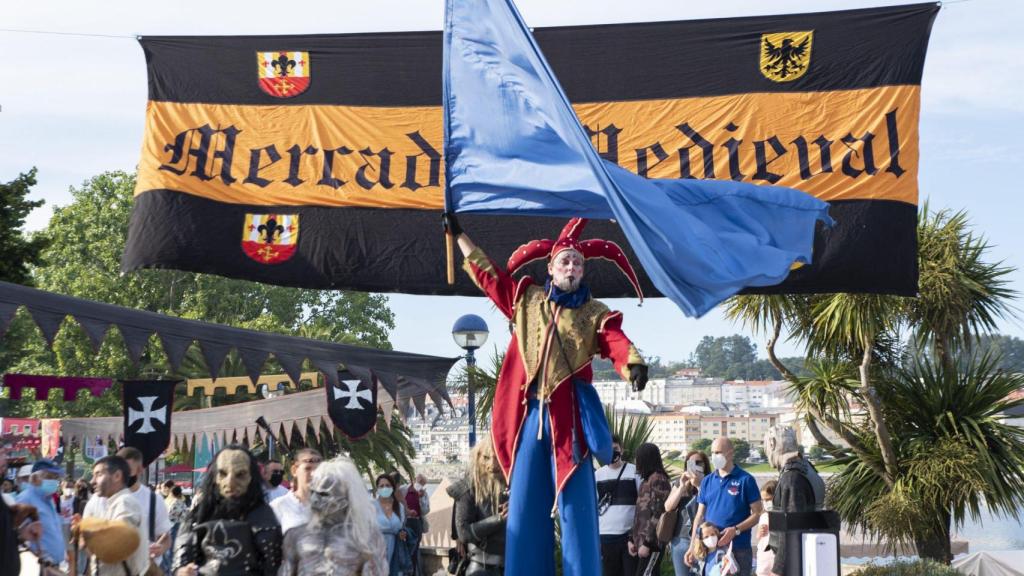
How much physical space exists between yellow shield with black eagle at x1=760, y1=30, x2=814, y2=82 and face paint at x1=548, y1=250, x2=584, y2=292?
171 inches

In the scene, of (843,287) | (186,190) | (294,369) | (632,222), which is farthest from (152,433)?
(632,222)

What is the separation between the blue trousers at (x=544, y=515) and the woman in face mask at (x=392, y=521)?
17.0 feet

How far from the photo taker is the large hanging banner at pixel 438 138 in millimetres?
9422

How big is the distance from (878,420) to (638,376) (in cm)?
833

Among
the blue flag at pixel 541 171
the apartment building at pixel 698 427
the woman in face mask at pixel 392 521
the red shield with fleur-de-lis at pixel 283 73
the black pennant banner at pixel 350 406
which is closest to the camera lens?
the blue flag at pixel 541 171

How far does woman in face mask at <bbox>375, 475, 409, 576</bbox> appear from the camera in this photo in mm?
11156

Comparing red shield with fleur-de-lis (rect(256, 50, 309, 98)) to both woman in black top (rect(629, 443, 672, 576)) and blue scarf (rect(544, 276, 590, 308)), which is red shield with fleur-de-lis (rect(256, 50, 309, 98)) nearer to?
woman in black top (rect(629, 443, 672, 576))

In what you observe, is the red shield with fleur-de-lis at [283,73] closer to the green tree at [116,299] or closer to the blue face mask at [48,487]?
the blue face mask at [48,487]

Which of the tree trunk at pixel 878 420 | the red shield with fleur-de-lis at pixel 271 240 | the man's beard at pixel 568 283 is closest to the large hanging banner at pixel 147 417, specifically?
the red shield with fleur-de-lis at pixel 271 240

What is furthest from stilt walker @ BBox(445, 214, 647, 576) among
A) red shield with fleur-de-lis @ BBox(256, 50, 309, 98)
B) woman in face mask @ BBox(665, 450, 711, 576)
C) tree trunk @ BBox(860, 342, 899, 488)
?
tree trunk @ BBox(860, 342, 899, 488)

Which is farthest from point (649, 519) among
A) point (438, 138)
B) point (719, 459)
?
point (438, 138)

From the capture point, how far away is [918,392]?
1363cm

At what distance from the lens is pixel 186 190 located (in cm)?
952

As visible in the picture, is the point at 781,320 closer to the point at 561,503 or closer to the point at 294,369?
the point at 294,369
